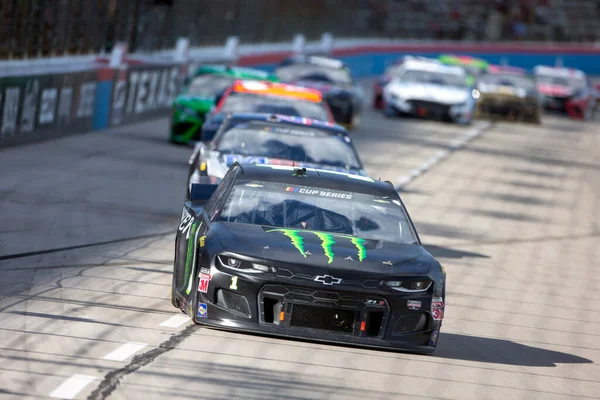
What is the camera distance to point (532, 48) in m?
72.3

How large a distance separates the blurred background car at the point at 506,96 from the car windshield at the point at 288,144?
2241 centimetres

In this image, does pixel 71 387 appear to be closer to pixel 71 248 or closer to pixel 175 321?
pixel 175 321

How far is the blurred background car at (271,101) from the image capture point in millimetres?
18344

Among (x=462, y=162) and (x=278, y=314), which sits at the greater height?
(x=278, y=314)

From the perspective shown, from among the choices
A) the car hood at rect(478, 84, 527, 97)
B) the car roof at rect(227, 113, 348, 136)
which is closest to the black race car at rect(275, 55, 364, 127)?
the car hood at rect(478, 84, 527, 97)

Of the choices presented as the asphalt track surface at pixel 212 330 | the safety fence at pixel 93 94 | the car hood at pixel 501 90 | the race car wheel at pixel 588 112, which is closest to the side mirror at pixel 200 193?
the asphalt track surface at pixel 212 330

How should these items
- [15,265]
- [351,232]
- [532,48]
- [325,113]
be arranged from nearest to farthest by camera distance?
[351,232] → [15,265] → [325,113] → [532,48]

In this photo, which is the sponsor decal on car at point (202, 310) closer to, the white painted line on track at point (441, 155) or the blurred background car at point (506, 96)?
the white painted line on track at point (441, 155)

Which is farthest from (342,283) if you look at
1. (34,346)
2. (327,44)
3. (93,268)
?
(327,44)

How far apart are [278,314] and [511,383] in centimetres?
148

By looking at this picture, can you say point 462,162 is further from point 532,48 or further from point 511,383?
point 532,48

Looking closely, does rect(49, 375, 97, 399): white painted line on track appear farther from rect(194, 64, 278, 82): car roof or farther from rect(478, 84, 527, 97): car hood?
rect(478, 84, 527, 97): car hood

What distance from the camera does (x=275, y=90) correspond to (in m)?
18.8

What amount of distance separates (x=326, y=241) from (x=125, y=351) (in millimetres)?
1641
